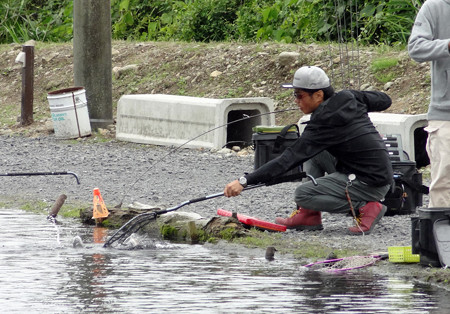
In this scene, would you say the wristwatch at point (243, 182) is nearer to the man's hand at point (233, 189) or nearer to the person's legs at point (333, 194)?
the man's hand at point (233, 189)

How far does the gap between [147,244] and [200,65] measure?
967cm

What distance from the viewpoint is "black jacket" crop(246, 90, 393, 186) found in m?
7.24

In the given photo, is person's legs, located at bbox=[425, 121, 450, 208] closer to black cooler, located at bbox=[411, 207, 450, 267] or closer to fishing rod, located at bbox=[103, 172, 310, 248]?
black cooler, located at bbox=[411, 207, 450, 267]

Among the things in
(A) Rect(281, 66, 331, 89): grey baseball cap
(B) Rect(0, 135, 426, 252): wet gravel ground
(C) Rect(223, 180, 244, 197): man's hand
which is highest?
(A) Rect(281, 66, 331, 89): grey baseball cap

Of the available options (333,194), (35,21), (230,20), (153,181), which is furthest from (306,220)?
(35,21)

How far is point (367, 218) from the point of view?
25.1 ft

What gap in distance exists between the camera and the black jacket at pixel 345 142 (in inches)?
285

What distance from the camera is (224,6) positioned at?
20.2 m

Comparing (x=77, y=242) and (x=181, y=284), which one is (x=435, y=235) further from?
(x=77, y=242)

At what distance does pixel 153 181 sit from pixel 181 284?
4.71 metres

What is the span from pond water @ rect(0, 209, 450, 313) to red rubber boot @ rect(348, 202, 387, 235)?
33.0 inches

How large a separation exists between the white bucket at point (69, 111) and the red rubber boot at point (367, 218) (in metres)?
7.64

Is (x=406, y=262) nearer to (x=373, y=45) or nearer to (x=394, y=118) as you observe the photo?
(x=394, y=118)

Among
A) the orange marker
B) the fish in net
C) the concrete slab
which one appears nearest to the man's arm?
the fish in net
